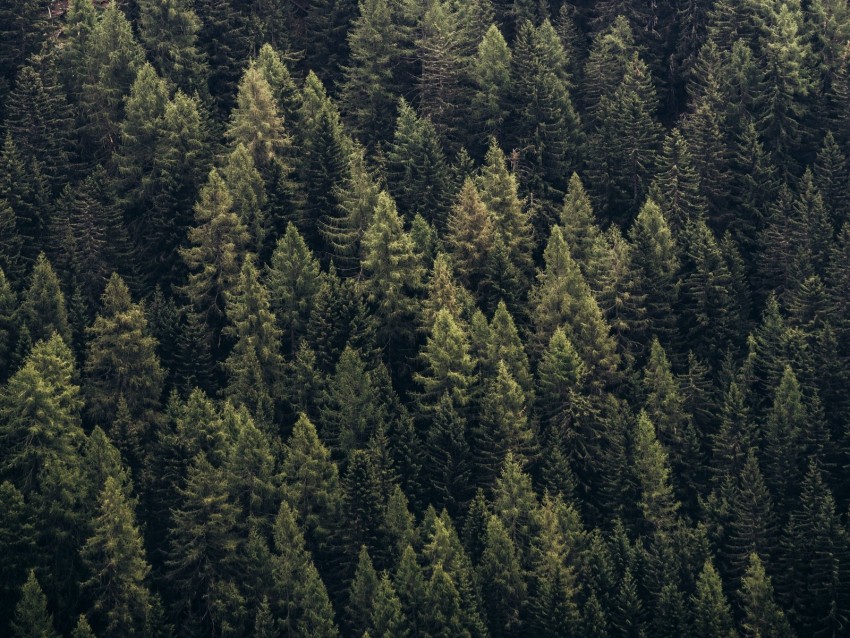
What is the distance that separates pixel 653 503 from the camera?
104 m

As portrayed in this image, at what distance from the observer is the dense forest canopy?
330 feet

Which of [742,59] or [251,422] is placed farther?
[742,59]

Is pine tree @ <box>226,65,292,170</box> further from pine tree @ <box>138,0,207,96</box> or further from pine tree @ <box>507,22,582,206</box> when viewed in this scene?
pine tree @ <box>507,22,582,206</box>

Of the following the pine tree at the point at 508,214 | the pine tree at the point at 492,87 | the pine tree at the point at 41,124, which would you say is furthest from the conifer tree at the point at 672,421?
the pine tree at the point at 41,124

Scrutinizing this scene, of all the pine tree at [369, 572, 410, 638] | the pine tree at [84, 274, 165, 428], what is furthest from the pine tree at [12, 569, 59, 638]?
the pine tree at [369, 572, 410, 638]

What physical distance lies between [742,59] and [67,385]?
185 ft

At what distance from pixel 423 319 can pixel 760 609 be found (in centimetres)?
2882

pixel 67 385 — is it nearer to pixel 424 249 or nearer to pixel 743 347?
pixel 424 249

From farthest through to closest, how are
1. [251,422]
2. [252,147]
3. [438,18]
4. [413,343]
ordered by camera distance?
[438,18] → [252,147] → [413,343] → [251,422]

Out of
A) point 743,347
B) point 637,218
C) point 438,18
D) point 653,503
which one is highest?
point 438,18

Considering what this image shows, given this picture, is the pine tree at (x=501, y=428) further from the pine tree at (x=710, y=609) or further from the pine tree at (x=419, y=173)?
the pine tree at (x=419, y=173)

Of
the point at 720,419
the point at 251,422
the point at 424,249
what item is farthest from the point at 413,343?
the point at 720,419

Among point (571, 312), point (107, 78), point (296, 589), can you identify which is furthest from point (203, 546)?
point (107, 78)

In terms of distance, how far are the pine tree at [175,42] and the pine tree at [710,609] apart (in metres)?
55.0
